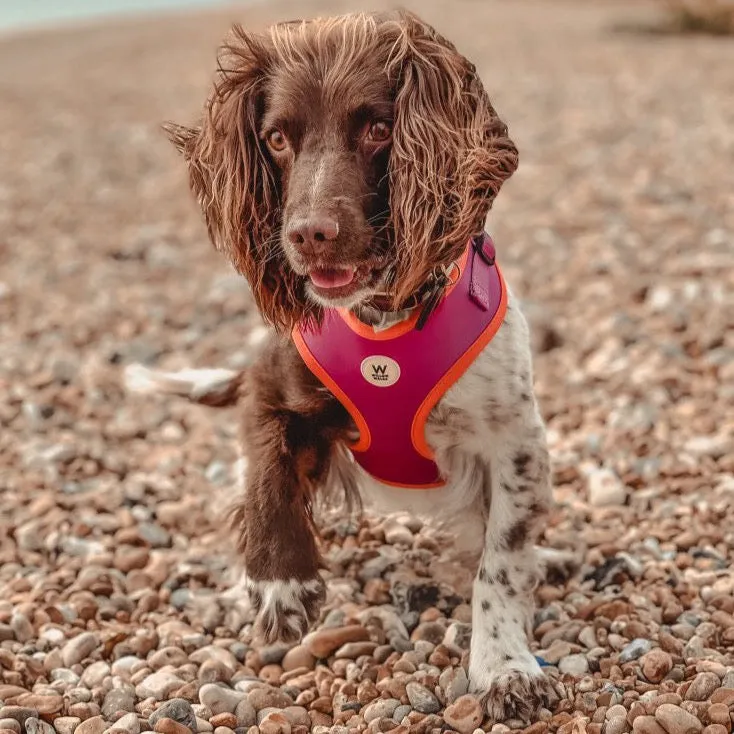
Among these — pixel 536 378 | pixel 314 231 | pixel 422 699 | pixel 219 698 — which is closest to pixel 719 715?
pixel 422 699

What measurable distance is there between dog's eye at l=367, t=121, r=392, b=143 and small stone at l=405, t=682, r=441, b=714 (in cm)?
127

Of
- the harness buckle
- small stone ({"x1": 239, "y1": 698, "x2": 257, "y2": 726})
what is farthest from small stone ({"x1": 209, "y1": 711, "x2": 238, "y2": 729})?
the harness buckle

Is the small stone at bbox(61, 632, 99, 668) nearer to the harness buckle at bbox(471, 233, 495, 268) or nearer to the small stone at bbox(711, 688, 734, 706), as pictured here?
the harness buckle at bbox(471, 233, 495, 268)

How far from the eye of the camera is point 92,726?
102 inches

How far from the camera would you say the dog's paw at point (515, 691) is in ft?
8.73

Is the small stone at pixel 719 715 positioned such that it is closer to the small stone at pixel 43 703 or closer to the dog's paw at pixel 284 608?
the dog's paw at pixel 284 608

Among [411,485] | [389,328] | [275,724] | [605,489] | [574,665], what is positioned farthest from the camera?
[605,489]

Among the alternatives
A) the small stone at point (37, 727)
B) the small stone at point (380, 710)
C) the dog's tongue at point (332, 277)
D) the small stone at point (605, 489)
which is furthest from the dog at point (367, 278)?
the small stone at point (605, 489)

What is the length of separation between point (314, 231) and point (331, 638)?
115 centimetres

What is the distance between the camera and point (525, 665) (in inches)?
108

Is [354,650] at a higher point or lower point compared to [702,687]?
lower

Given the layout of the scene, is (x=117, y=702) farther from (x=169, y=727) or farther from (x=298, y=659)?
(x=298, y=659)

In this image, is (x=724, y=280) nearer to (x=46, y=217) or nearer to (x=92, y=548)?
(x=92, y=548)

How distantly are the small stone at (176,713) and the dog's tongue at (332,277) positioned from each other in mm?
1008
